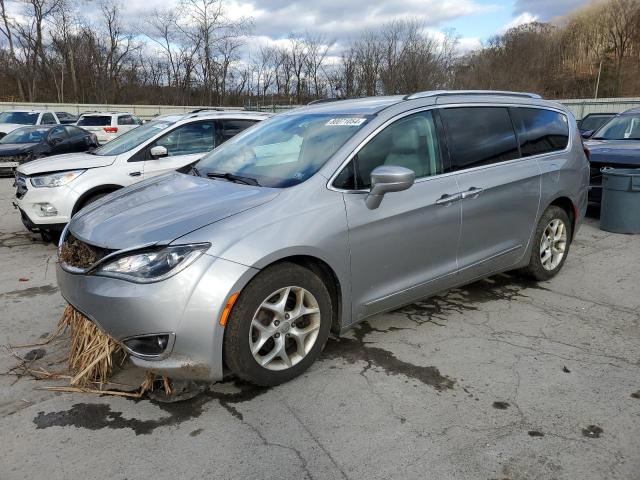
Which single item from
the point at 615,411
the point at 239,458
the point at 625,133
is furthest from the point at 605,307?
the point at 625,133

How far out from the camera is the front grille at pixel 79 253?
2987mm

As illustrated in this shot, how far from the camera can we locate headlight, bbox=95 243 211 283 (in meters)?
2.73

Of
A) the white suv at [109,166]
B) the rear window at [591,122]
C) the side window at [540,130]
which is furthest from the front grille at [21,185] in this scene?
the rear window at [591,122]

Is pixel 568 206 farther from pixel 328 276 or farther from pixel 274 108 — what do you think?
pixel 274 108

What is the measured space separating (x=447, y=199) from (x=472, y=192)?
30cm

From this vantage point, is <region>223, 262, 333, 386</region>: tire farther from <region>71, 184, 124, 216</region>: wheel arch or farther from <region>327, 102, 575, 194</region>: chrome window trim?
<region>71, 184, 124, 216</region>: wheel arch

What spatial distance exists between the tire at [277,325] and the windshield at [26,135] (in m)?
14.6

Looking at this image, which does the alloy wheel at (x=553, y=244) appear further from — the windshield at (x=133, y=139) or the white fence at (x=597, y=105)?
the white fence at (x=597, y=105)

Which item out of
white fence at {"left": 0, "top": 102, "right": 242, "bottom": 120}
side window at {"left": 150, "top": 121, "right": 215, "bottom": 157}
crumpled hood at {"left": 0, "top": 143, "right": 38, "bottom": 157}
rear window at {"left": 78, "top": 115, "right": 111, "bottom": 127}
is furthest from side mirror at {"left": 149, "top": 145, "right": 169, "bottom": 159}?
white fence at {"left": 0, "top": 102, "right": 242, "bottom": 120}

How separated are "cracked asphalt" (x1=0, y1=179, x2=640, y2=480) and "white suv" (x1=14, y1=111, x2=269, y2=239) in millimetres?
2306

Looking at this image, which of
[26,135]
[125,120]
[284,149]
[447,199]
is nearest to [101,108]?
[125,120]

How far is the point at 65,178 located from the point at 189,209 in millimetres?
3861

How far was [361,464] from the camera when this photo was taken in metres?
2.48

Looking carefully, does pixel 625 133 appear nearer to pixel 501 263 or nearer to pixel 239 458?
pixel 501 263
